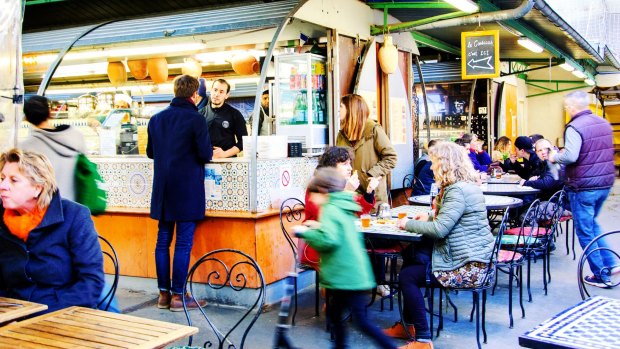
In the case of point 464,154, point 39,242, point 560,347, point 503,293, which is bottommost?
point 503,293

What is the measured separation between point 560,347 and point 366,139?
410 cm

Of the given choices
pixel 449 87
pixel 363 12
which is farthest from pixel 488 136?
pixel 363 12

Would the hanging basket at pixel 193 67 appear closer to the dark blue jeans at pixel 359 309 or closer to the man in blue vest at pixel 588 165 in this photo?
the man in blue vest at pixel 588 165

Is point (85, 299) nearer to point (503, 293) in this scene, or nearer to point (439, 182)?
point (439, 182)

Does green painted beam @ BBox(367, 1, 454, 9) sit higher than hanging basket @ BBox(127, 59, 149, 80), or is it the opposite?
green painted beam @ BBox(367, 1, 454, 9)

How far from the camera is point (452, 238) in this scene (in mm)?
4570

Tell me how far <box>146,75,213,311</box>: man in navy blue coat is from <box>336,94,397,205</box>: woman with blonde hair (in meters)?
1.39

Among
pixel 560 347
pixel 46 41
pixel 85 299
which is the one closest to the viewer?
pixel 560 347

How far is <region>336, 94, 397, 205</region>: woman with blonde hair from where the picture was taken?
630 centimetres

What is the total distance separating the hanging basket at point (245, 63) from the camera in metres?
8.45

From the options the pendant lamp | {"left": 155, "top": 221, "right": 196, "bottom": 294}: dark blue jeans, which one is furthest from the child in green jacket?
the pendant lamp

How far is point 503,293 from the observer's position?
646cm

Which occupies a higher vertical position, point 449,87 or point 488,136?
point 449,87

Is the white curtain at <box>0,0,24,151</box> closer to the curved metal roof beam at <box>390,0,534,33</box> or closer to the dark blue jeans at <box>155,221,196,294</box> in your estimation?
the dark blue jeans at <box>155,221,196,294</box>
